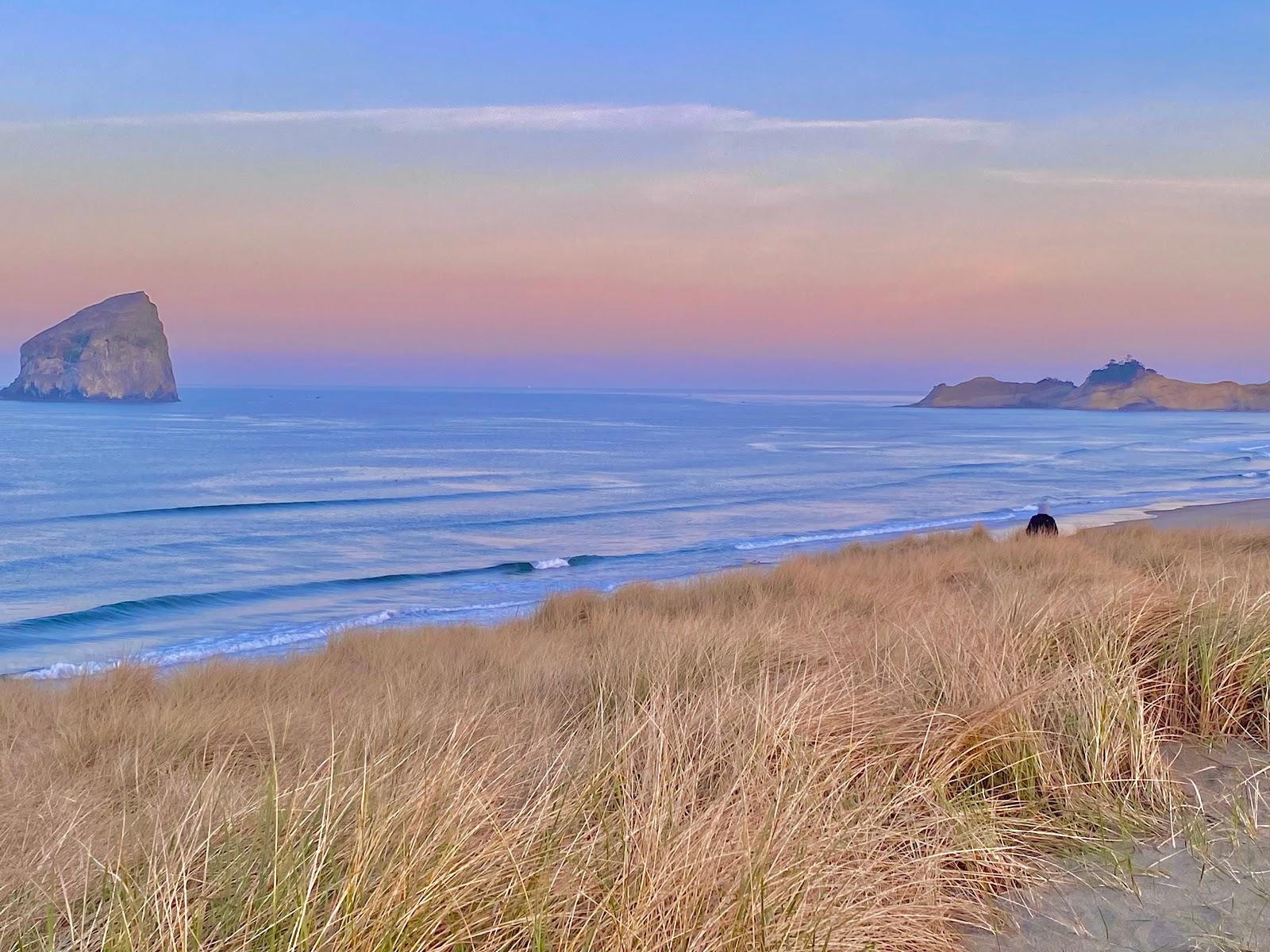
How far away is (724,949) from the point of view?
2684 millimetres

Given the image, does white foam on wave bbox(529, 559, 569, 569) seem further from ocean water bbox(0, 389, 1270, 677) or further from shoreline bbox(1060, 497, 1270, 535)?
shoreline bbox(1060, 497, 1270, 535)

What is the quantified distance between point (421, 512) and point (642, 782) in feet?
94.2

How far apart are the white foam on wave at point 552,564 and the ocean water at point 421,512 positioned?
70 millimetres

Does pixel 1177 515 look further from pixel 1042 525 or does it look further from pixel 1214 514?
pixel 1042 525

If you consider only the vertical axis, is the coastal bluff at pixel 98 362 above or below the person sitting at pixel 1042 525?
above

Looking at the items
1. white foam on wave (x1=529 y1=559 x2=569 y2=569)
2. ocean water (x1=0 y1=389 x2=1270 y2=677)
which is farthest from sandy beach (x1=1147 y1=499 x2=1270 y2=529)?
white foam on wave (x1=529 y1=559 x2=569 y2=569)

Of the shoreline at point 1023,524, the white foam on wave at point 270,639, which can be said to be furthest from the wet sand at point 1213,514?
the white foam on wave at point 270,639

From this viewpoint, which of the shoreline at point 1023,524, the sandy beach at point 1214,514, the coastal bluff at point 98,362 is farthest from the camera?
the coastal bluff at point 98,362

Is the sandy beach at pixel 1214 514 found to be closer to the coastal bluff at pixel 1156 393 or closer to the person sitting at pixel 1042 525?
the person sitting at pixel 1042 525

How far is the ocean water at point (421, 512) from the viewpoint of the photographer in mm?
18094

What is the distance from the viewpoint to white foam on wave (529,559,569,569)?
22406 millimetres

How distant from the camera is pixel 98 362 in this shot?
15088 cm

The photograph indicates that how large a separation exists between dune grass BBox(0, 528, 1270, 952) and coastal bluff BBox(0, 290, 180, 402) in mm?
163320

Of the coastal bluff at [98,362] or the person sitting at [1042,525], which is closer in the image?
the person sitting at [1042,525]
